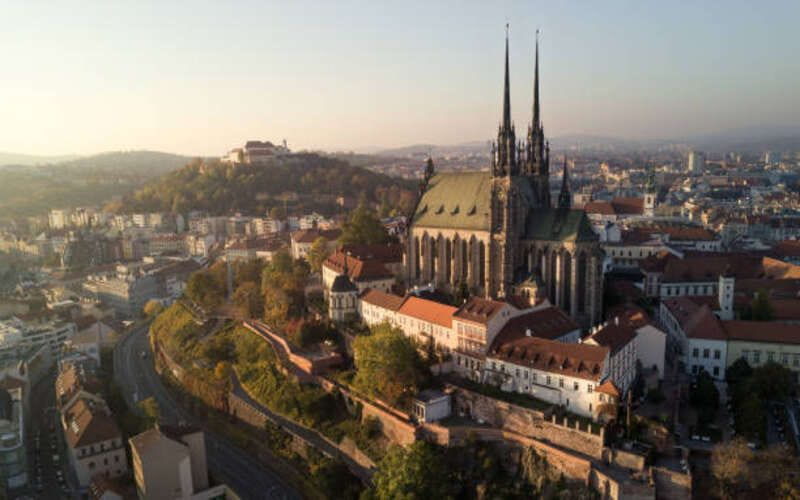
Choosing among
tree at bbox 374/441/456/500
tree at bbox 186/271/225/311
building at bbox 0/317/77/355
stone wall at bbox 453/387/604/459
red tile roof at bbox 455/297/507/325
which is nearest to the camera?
tree at bbox 374/441/456/500

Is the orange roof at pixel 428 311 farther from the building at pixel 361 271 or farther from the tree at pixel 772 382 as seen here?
the tree at pixel 772 382

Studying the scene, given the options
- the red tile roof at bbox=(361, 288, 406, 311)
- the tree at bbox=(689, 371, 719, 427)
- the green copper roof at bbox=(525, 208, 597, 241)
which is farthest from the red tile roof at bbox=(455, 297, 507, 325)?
the tree at bbox=(689, 371, 719, 427)

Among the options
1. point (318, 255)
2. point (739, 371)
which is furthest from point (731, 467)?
point (318, 255)

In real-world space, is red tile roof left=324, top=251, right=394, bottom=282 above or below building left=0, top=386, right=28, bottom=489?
above

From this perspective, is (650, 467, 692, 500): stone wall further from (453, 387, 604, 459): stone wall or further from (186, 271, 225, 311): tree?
(186, 271, 225, 311): tree

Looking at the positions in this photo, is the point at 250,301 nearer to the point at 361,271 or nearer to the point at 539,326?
the point at 361,271

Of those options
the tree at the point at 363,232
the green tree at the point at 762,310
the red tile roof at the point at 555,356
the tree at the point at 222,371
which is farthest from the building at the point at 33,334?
the green tree at the point at 762,310

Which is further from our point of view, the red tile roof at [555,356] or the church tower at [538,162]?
the church tower at [538,162]
